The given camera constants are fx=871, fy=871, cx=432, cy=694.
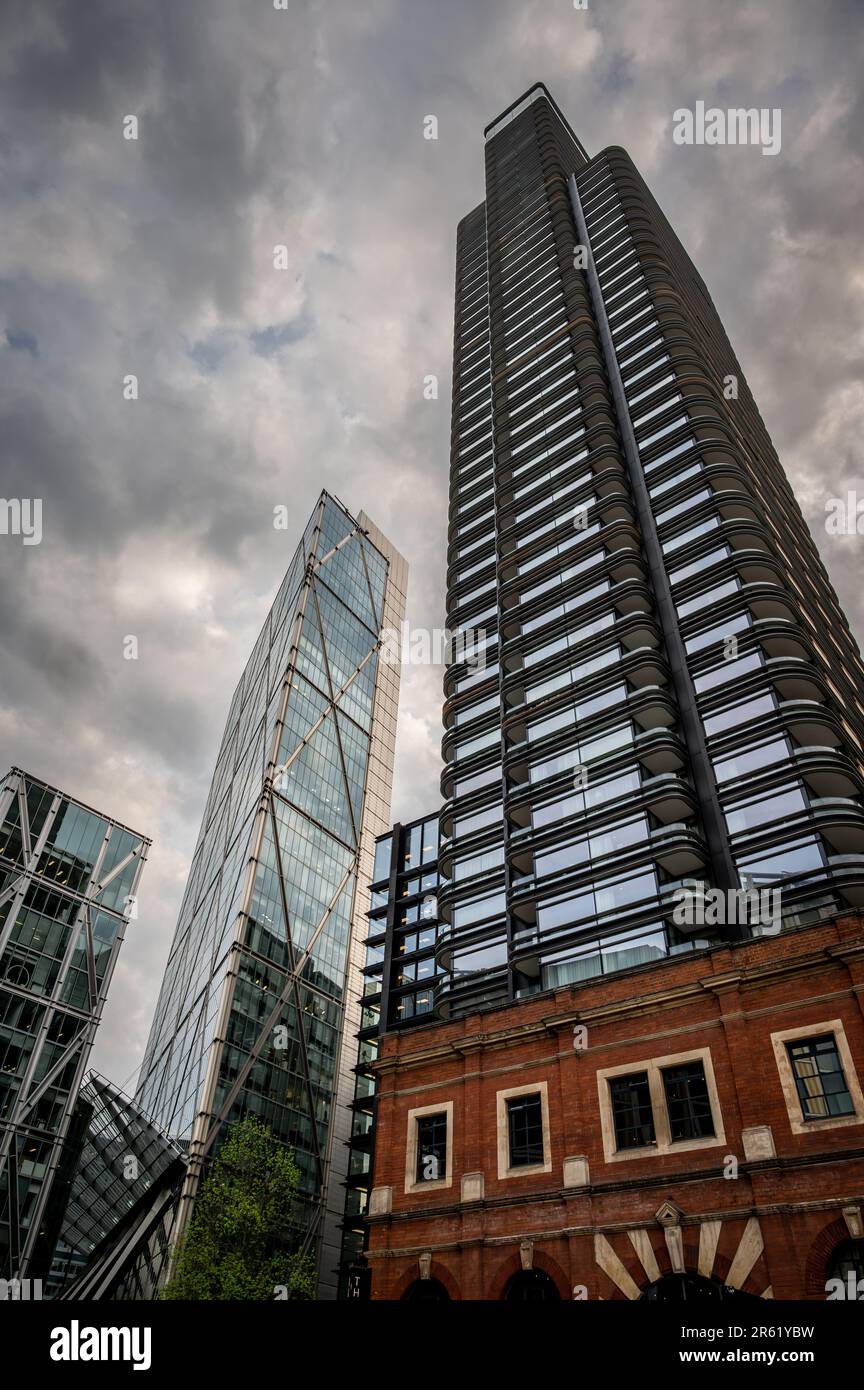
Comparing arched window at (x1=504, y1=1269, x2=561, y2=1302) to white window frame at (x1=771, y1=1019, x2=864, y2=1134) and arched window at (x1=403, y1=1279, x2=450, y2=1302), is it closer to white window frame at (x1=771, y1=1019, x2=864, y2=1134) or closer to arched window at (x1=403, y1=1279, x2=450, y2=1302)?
arched window at (x1=403, y1=1279, x2=450, y2=1302)

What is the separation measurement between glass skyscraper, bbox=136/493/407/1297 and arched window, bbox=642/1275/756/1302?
164ft

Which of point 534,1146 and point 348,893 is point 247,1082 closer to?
point 348,893

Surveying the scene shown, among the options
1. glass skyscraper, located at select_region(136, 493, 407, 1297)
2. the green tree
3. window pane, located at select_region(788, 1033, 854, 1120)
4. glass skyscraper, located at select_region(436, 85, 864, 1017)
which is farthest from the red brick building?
glass skyscraper, located at select_region(136, 493, 407, 1297)

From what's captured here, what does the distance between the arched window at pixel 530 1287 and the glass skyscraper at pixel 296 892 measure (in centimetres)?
4512

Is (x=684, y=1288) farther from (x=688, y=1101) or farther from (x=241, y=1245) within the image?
(x=241, y=1245)

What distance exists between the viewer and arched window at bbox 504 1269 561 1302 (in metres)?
25.4

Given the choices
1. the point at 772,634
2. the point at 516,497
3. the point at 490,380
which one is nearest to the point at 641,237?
→ the point at 490,380

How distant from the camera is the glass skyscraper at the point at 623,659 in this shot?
35188mm

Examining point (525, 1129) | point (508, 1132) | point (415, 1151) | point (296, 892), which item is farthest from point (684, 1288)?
point (296, 892)

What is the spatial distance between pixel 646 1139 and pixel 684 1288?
3.84m

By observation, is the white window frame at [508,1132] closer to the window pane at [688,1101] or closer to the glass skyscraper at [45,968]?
the window pane at [688,1101]

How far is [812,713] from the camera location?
35.9m

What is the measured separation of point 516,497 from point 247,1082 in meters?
51.0

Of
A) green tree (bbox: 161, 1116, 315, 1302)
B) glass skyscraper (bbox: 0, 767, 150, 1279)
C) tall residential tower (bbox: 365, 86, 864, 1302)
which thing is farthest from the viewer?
glass skyscraper (bbox: 0, 767, 150, 1279)
